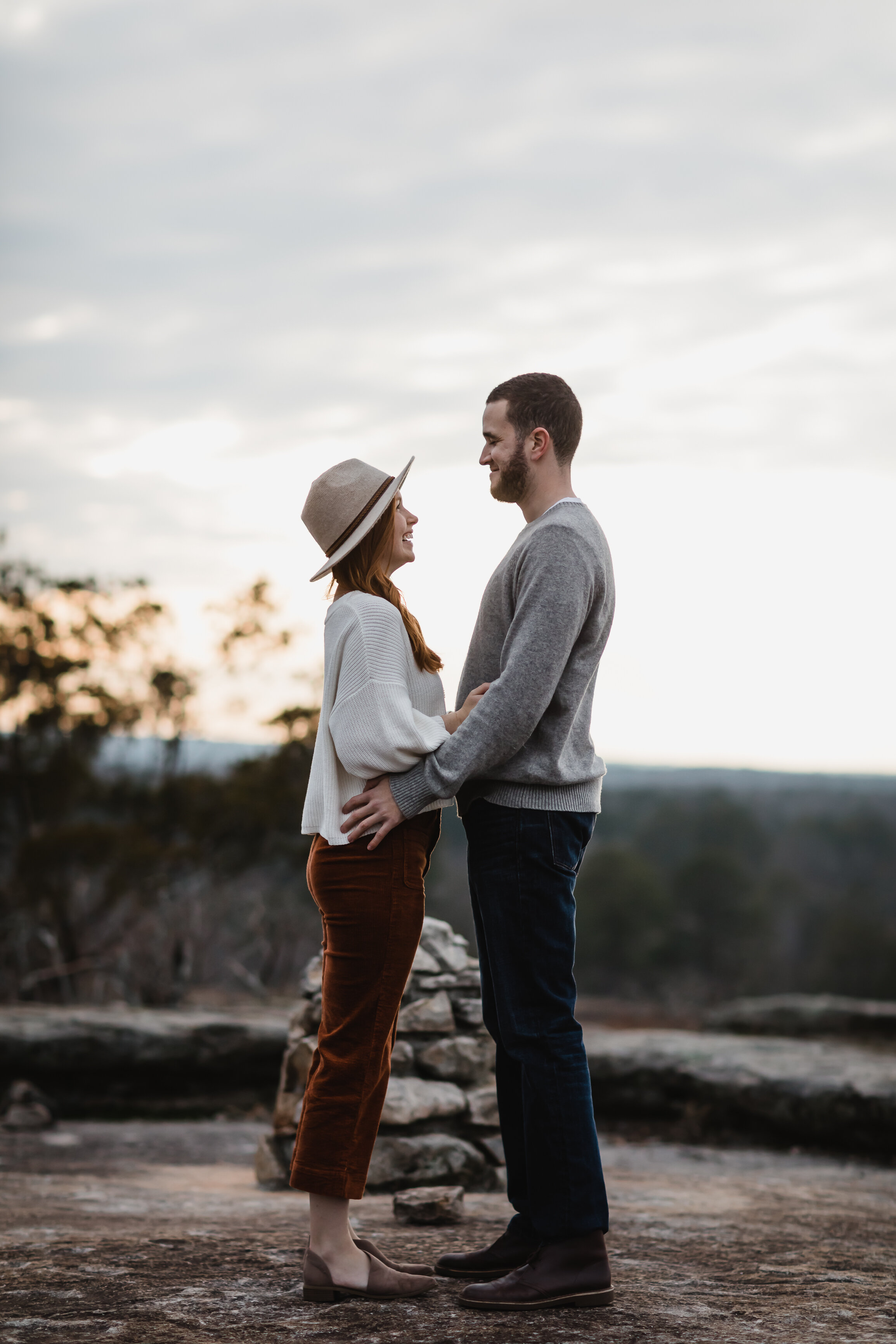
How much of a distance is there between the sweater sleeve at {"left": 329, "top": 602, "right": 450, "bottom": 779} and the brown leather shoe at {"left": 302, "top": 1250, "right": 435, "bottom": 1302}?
999mm

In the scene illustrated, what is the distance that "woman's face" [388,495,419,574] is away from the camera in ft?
8.65

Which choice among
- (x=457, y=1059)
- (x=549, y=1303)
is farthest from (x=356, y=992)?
(x=457, y=1059)

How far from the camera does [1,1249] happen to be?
276 centimetres

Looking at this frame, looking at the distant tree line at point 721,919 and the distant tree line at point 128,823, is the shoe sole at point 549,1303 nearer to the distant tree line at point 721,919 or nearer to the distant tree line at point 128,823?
the distant tree line at point 128,823

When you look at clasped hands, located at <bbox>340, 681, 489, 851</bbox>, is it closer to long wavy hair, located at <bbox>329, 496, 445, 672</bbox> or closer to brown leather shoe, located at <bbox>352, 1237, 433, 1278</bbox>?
long wavy hair, located at <bbox>329, 496, 445, 672</bbox>

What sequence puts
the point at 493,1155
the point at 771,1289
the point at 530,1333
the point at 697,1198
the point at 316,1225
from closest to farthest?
the point at 530,1333 < the point at 316,1225 < the point at 771,1289 < the point at 697,1198 < the point at 493,1155

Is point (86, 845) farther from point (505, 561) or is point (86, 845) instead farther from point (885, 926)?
point (885, 926)

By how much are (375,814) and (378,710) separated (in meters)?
0.21

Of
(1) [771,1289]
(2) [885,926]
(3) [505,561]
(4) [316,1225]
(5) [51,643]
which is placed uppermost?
(5) [51,643]

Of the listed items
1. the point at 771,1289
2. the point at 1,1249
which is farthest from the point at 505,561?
the point at 1,1249

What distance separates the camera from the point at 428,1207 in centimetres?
334

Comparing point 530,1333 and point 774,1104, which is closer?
point 530,1333

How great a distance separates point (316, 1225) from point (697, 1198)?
2.07 m

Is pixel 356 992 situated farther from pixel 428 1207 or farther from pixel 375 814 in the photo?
pixel 428 1207
